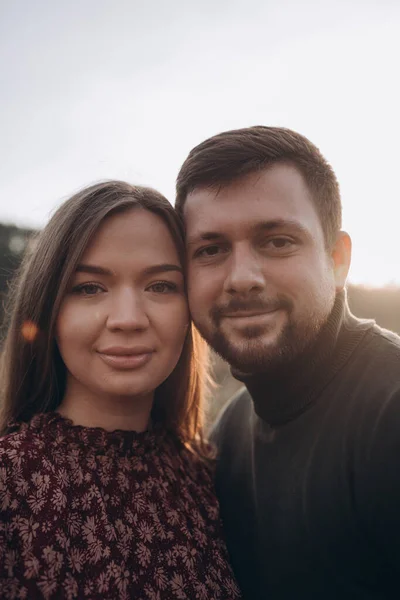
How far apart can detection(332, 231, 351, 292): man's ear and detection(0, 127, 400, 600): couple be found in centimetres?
2

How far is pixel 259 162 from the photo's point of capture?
239 centimetres

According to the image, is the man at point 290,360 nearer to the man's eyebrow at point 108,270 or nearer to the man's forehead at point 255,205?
the man's forehead at point 255,205

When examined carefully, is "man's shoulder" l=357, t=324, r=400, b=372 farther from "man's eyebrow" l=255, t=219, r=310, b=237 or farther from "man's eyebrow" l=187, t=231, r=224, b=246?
"man's eyebrow" l=187, t=231, r=224, b=246

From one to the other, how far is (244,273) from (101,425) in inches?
37.5

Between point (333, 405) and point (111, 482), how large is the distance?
1.03 metres

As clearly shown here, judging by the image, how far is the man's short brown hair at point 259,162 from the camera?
2.40 metres

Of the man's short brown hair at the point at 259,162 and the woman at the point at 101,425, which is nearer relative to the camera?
the woman at the point at 101,425

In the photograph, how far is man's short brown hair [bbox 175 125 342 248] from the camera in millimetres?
2398

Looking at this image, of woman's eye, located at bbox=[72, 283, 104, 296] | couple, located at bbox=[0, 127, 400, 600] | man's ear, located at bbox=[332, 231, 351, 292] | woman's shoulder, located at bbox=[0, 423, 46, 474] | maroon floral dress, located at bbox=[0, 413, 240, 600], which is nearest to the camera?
maroon floral dress, located at bbox=[0, 413, 240, 600]

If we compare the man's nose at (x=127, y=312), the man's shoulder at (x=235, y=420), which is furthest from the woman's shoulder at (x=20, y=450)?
the man's shoulder at (x=235, y=420)

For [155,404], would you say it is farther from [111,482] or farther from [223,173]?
[223,173]

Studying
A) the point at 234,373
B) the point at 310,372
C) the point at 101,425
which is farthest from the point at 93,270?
the point at 310,372

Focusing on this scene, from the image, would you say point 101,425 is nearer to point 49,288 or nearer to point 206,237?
point 49,288

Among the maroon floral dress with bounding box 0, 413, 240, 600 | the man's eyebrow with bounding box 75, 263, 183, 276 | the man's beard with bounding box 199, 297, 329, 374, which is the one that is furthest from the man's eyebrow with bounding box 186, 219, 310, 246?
the maroon floral dress with bounding box 0, 413, 240, 600
